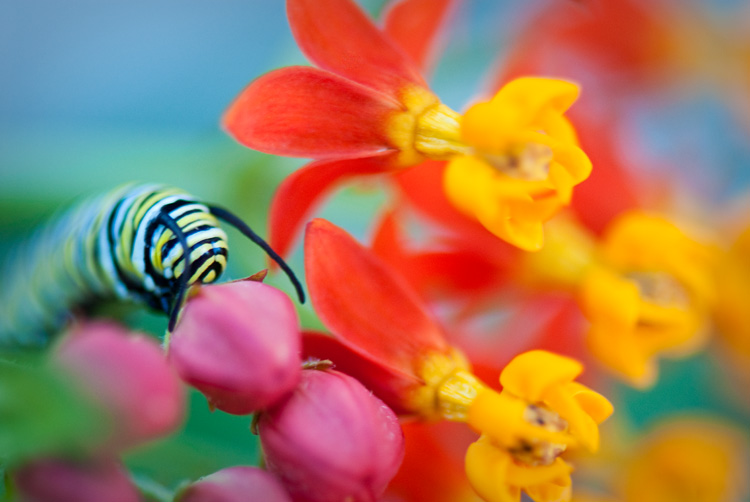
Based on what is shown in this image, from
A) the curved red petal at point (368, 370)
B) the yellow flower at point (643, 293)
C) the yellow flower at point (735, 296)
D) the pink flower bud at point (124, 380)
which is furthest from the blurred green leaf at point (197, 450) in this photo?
the yellow flower at point (735, 296)

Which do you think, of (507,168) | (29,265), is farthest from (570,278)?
(29,265)

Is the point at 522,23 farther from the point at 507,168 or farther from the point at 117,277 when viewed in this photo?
the point at 117,277

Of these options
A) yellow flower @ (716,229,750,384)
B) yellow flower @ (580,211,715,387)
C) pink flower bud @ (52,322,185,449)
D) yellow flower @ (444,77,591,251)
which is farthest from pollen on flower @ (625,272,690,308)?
pink flower bud @ (52,322,185,449)

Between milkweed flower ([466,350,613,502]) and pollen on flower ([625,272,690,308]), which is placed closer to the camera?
milkweed flower ([466,350,613,502])

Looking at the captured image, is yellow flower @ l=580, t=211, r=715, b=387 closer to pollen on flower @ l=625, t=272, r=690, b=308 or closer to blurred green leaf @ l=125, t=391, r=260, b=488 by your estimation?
pollen on flower @ l=625, t=272, r=690, b=308

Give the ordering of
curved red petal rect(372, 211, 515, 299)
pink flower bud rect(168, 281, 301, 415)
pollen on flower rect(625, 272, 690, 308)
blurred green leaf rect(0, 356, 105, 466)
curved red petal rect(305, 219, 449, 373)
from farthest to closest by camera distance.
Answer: pollen on flower rect(625, 272, 690, 308) → curved red petal rect(372, 211, 515, 299) → curved red petal rect(305, 219, 449, 373) → pink flower bud rect(168, 281, 301, 415) → blurred green leaf rect(0, 356, 105, 466)

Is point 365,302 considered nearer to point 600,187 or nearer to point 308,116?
point 308,116
